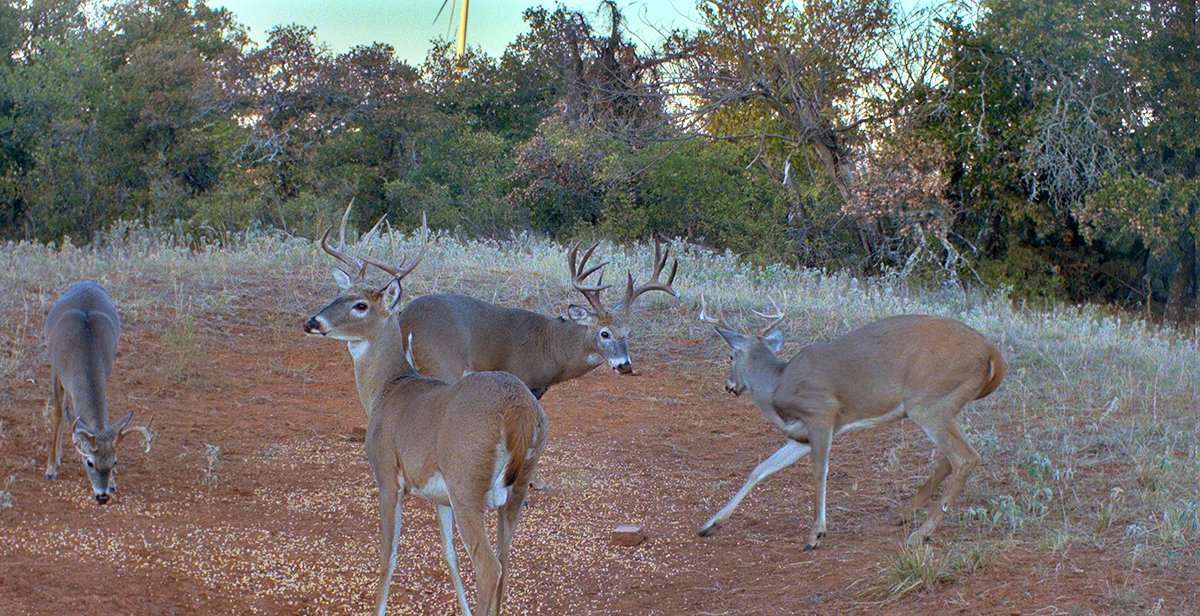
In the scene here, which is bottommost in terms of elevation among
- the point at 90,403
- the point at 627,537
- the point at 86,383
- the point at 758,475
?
the point at 627,537

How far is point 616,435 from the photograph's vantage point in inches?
411

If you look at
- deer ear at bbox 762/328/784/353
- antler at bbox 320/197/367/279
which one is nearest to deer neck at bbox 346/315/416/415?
antler at bbox 320/197/367/279

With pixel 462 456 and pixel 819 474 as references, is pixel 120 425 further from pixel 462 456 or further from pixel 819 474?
pixel 819 474

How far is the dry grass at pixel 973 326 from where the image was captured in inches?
290

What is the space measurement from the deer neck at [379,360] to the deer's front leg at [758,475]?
2.11 m

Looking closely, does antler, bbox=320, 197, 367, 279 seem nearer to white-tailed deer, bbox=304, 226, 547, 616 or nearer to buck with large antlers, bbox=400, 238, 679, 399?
buck with large antlers, bbox=400, 238, 679, 399

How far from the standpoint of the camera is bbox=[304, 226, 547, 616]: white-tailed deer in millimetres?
5922

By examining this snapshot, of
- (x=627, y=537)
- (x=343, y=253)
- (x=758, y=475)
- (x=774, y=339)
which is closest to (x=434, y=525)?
(x=627, y=537)

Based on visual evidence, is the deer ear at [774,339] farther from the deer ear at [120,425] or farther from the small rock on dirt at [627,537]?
the deer ear at [120,425]

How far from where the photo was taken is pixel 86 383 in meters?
8.52

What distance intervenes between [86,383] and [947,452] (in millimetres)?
5561

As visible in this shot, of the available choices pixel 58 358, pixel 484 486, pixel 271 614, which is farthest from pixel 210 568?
pixel 58 358

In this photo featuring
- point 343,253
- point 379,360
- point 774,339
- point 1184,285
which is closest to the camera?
point 379,360

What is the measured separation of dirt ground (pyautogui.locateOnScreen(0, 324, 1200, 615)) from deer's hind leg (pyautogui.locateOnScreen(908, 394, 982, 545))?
0.31m
